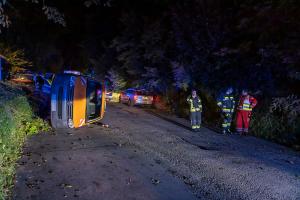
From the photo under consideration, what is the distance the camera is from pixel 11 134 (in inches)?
342

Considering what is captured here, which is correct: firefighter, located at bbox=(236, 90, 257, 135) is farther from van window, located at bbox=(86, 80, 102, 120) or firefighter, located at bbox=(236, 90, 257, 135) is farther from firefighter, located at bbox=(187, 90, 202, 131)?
van window, located at bbox=(86, 80, 102, 120)

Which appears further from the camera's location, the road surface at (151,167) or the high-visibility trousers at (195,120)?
the high-visibility trousers at (195,120)

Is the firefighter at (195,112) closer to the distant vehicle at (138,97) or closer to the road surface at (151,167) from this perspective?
the road surface at (151,167)

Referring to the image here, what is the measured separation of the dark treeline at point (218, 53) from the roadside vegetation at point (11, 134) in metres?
9.12

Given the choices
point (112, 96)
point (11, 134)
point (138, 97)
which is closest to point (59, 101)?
point (11, 134)

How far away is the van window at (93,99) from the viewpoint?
14.5m

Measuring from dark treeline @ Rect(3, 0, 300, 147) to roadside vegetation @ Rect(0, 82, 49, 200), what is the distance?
912 cm

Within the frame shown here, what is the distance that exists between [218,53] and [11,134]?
1127 centimetres

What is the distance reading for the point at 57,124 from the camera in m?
13.3

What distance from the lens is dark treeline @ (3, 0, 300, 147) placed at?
45.8 ft

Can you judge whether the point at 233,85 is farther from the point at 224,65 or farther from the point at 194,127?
the point at 194,127

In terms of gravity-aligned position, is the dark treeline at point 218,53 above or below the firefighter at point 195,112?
above

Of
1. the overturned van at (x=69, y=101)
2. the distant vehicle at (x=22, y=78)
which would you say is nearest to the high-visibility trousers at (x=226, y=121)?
the overturned van at (x=69, y=101)

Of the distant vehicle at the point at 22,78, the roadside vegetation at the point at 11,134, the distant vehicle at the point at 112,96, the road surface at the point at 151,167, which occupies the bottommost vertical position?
the road surface at the point at 151,167
